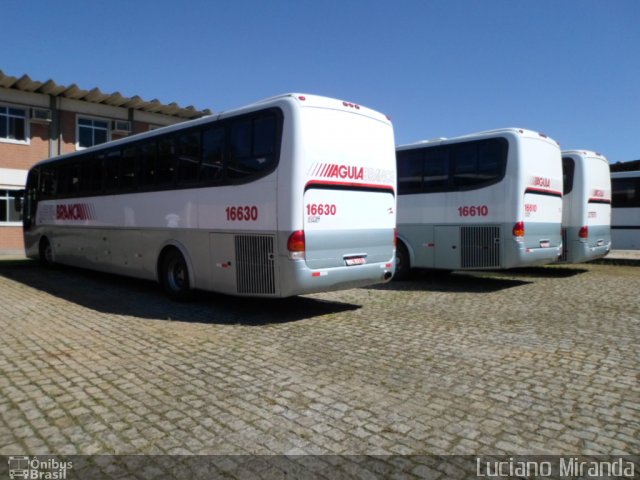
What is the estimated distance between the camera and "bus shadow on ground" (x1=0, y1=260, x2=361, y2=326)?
324 inches

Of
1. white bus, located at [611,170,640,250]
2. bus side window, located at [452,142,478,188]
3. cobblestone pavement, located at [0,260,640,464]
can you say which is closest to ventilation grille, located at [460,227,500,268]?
bus side window, located at [452,142,478,188]

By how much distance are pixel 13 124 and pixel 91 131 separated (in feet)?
11.3

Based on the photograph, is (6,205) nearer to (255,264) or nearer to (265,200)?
(255,264)

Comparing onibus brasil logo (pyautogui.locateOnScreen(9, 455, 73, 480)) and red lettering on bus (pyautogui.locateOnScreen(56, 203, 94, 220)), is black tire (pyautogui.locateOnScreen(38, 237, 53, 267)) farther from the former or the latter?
onibus brasil logo (pyautogui.locateOnScreen(9, 455, 73, 480))

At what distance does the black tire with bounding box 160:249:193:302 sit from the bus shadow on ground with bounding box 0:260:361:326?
0.17m

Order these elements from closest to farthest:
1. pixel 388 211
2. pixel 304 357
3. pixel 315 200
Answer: pixel 304 357 < pixel 315 200 < pixel 388 211

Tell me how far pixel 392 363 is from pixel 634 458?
2526mm

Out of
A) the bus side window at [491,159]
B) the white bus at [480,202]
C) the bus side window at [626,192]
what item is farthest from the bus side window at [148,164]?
the bus side window at [626,192]

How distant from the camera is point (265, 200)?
7.55 meters

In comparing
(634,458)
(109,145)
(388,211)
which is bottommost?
(634,458)

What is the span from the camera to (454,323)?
7.78 m

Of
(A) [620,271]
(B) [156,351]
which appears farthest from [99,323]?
(A) [620,271]

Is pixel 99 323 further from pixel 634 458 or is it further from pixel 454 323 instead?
pixel 634 458

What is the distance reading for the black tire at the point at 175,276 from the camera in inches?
365
